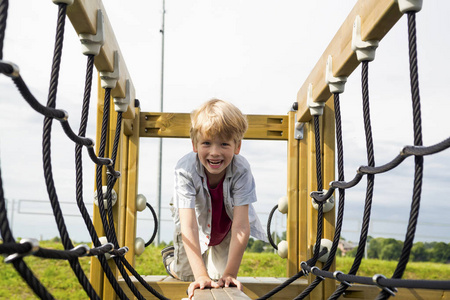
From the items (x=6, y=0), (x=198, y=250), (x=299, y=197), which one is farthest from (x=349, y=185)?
(x=6, y=0)

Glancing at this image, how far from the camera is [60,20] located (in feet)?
4.12

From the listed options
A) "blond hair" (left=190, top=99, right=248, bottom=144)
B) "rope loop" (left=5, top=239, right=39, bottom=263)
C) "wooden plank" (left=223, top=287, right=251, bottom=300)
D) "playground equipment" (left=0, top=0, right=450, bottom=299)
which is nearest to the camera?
"rope loop" (left=5, top=239, right=39, bottom=263)

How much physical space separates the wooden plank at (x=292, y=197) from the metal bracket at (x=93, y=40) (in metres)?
1.23

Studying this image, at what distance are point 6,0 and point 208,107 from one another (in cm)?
108

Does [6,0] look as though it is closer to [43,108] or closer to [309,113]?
[43,108]

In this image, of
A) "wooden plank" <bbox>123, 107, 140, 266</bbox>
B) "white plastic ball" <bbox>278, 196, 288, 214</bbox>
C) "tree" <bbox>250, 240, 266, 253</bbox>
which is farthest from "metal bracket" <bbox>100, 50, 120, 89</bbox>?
"tree" <bbox>250, 240, 266, 253</bbox>

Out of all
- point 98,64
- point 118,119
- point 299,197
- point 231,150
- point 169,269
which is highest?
point 98,64

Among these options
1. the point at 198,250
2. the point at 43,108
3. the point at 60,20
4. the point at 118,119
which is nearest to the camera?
the point at 43,108

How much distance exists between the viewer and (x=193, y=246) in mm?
1841

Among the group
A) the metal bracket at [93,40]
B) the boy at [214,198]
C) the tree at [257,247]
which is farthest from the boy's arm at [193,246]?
the tree at [257,247]

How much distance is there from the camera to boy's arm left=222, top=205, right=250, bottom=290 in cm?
177

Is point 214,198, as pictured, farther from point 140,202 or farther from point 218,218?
point 140,202

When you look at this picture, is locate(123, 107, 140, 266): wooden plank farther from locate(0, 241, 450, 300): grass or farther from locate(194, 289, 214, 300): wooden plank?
locate(0, 241, 450, 300): grass

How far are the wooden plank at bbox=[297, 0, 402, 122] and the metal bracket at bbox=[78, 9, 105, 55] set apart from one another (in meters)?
0.83
